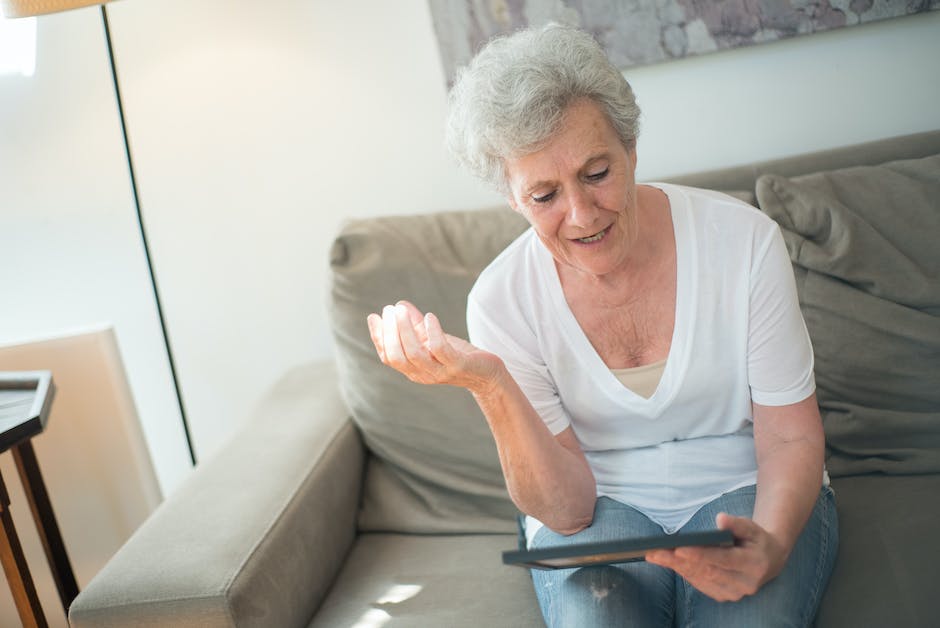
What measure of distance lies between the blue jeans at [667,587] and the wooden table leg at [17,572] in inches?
35.5

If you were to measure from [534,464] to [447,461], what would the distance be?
52cm

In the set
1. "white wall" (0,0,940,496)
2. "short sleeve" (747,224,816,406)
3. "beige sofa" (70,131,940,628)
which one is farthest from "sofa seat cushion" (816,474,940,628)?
"white wall" (0,0,940,496)

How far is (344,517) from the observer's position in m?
1.74

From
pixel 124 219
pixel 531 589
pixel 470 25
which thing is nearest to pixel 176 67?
pixel 124 219

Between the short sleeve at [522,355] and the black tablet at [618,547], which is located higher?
the short sleeve at [522,355]

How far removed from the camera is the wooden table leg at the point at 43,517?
1.72 metres

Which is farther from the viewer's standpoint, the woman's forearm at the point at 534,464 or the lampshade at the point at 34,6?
the lampshade at the point at 34,6

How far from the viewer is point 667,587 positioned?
1262 millimetres

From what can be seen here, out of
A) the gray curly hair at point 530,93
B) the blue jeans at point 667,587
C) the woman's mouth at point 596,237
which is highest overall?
the gray curly hair at point 530,93

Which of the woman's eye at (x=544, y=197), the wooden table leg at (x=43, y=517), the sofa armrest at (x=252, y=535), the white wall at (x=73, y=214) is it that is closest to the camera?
the woman's eye at (x=544, y=197)

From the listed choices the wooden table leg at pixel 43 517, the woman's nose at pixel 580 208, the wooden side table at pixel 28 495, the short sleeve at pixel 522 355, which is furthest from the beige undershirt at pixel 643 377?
the wooden table leg at pixel 43 517

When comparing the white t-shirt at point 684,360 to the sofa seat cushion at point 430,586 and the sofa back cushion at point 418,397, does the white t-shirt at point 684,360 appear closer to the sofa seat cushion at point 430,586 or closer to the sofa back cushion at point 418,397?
the sofa seat cushion at point 430,586

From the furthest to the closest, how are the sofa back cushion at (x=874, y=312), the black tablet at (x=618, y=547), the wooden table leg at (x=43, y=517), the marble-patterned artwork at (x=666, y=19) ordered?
the marble-patterned artwork at (x=666, y=19) → the wooden table leg at (x=43, y=517) → the sofa back cushion at (x=874, y=312) → the black tablet at (x=618, y=547)

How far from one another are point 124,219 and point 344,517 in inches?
38.8
